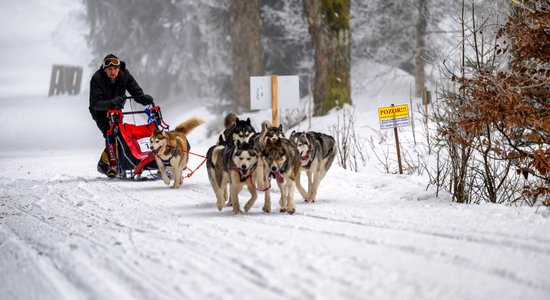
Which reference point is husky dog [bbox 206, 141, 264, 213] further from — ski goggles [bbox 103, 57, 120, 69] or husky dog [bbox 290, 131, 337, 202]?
ski goggles [bbox 103, 57, 120, 69]

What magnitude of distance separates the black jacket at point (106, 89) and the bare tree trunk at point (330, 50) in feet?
24.3

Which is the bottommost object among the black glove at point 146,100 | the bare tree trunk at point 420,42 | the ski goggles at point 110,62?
the black glove at point 146,100

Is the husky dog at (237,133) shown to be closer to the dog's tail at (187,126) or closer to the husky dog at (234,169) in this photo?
the husky dog at (234,169)

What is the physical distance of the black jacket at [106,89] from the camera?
10012mm

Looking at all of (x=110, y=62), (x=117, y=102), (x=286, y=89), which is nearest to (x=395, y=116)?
(x=286, y=89)

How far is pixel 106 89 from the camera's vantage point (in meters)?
10.5

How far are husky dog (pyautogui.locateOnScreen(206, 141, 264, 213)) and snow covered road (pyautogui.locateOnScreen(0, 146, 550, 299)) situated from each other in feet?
0.77

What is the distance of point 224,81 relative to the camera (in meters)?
25.3

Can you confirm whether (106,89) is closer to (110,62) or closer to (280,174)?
(110,62)

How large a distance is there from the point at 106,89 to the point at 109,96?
137 millimetres

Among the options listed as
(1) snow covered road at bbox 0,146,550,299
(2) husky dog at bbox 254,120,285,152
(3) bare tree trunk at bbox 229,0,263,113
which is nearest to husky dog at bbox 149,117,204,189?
(1) snow covered road at bbox 0,146,550,299

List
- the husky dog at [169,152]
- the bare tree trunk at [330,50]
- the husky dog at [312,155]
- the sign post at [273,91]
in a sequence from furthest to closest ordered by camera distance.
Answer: the bare tree trunk at [330,50]
the sign post at [273,91]
the husky dog at [169,152]
the husky dog at [312,155]

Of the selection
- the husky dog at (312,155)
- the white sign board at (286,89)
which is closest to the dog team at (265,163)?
the husky dog at (312,155)

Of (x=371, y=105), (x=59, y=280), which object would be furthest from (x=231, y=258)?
(x=371, y=105)
